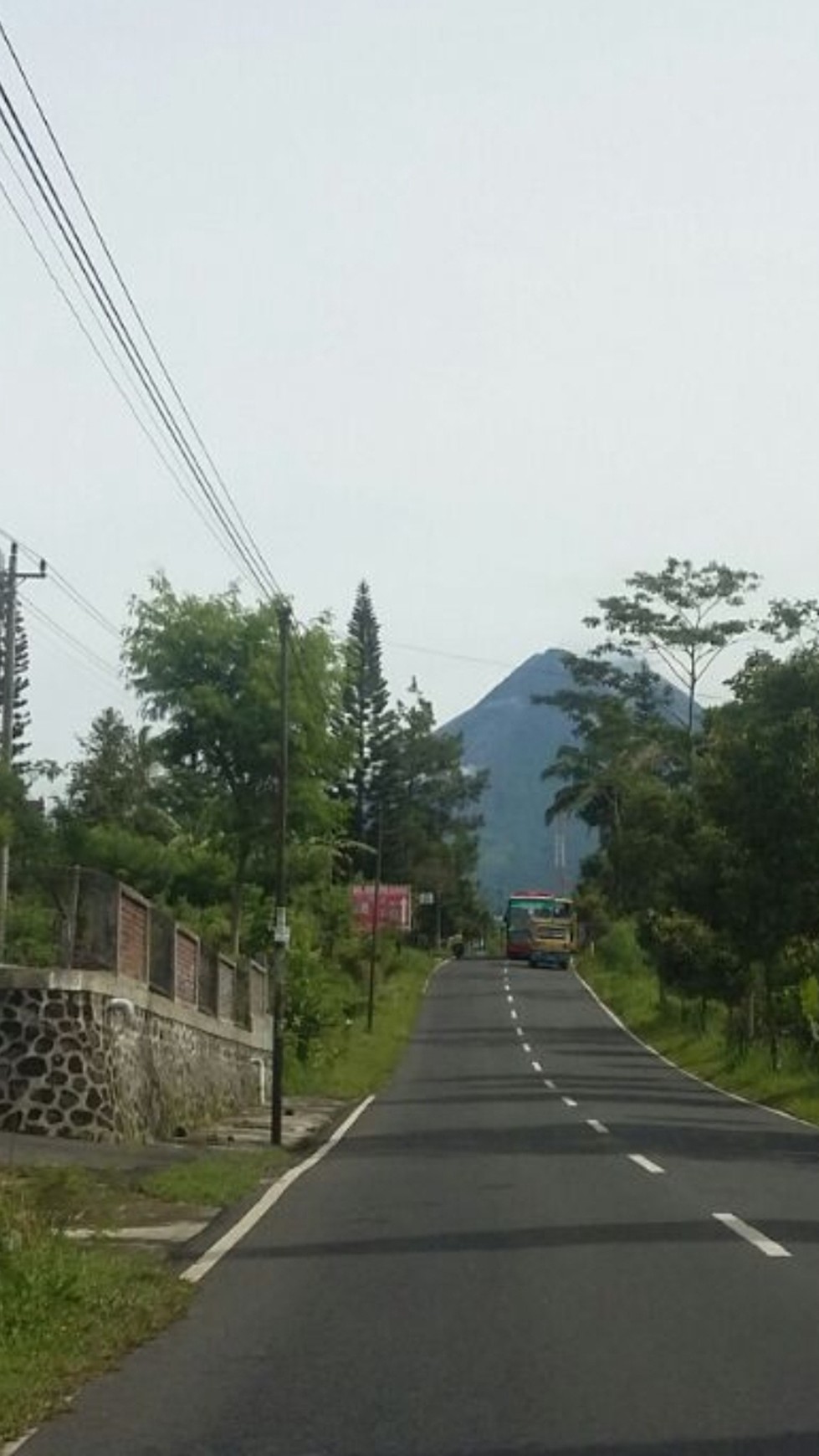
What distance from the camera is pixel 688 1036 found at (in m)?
67.1

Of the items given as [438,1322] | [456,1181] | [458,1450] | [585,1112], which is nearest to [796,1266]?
[438,1322]

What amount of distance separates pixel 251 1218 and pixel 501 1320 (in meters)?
6.87

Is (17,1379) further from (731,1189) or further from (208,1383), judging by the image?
(731,1189)

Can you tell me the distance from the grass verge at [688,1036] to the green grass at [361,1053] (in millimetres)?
7611

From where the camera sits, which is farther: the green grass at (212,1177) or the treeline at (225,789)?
the treeline at (225,789)

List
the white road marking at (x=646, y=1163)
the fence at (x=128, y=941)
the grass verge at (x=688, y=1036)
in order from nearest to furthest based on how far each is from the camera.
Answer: the white road marking at (x=646, y=1163) < the fence at (x=128, y=941) < the grass verge at (x=688, y=1036)

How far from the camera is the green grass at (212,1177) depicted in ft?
65.6

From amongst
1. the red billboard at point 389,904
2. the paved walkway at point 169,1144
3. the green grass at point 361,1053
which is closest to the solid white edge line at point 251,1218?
the paved walkway at point 169,1144

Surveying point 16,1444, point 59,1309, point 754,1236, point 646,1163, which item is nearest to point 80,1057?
point 646,1163

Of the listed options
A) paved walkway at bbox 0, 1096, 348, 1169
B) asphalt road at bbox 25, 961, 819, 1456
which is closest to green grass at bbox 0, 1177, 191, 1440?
asphalt road at bbox 25, 961, 819, 1456

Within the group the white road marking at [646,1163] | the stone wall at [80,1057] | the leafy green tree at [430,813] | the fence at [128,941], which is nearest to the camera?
the white road marking at [646,1163]

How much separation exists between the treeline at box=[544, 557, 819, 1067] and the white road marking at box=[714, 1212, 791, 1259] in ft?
61.5

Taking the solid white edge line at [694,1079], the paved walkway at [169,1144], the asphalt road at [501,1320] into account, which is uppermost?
the solid white edge line at [694,1079]

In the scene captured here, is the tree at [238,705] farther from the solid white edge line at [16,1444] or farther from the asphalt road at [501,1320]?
the solid white edge line at [16,1444]
